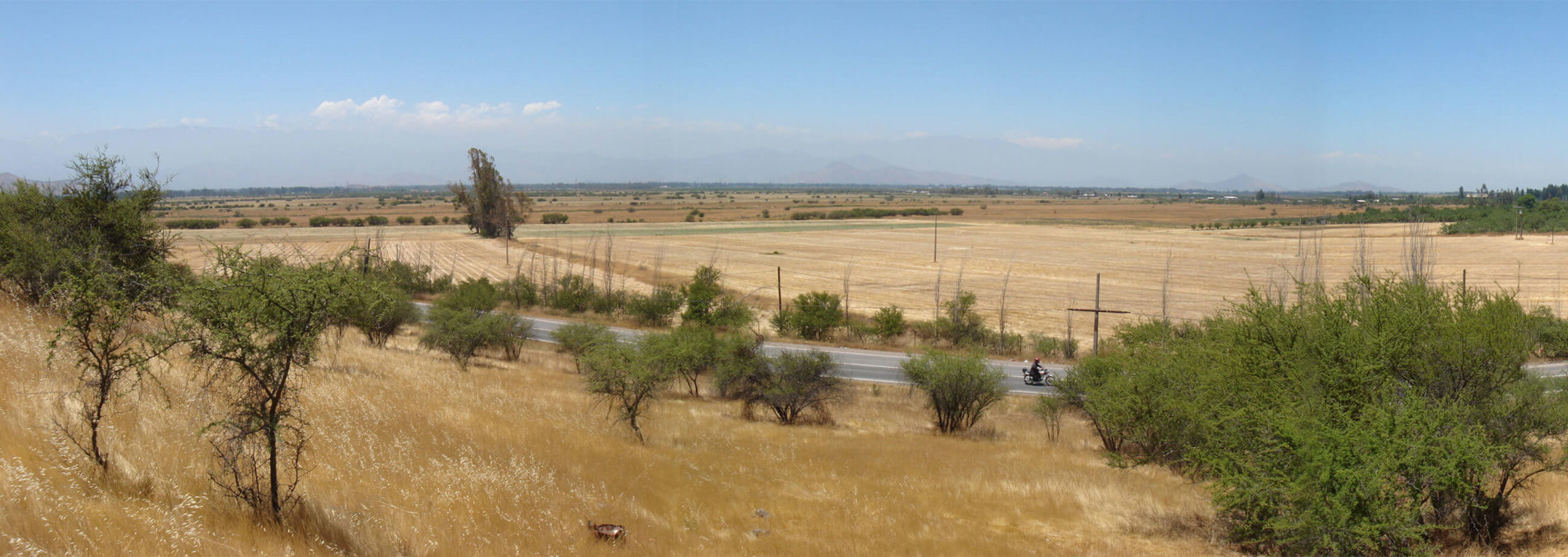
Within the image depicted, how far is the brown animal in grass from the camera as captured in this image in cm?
1237

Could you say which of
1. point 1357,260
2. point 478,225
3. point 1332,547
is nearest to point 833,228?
point 478,225

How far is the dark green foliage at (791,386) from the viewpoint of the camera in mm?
28344

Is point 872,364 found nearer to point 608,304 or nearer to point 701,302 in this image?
point 701,302

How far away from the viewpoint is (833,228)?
139 m

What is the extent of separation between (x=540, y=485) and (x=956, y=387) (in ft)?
55.1

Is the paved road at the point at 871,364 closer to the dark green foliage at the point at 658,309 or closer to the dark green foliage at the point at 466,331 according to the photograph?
the dark green foliage at the point at 658,309

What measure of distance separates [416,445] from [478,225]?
354ft

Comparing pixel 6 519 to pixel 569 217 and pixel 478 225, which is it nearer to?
pixel 478 225

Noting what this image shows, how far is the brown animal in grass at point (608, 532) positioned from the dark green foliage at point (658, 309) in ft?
126

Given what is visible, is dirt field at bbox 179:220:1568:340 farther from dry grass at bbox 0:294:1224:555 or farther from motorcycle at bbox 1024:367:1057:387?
dry grass at bbox 0:294:1224:555

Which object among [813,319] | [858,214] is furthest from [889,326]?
[858,214]

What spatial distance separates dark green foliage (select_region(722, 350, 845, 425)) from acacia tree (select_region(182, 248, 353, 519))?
783 inches

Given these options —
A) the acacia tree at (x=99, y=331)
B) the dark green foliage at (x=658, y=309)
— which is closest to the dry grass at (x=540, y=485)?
the acacia tree at (x=99, y=331)

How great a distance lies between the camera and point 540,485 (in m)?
14.3
